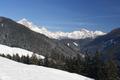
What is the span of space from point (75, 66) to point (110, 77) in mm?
21548

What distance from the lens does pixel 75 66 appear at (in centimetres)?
10225

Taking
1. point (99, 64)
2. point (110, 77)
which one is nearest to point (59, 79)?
point (110, 77)

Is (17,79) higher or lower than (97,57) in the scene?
lower

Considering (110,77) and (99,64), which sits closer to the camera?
(110,77)

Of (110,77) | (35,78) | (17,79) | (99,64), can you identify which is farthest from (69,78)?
(99,64)

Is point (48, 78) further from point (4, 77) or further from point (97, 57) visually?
point (97, 57)

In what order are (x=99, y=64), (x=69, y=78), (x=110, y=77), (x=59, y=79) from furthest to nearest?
(x=99, y=64) → (x=110, y=77) → (x=69, y=78) → (x=59, y=79)

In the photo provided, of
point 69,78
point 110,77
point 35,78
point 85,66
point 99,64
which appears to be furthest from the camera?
point 85,66

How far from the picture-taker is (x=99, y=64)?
9606 cm

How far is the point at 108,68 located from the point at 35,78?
39322 millimetres

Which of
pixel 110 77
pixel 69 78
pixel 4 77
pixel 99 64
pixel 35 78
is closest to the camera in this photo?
pixel 4 77

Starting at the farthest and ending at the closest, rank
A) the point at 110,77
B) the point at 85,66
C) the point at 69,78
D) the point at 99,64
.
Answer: the point at 85,66
the point at 99,64
the point at 110,77
the point at 69,78

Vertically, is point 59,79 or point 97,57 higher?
point 97,57

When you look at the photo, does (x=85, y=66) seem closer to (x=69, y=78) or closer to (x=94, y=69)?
(x=94, y=69)
